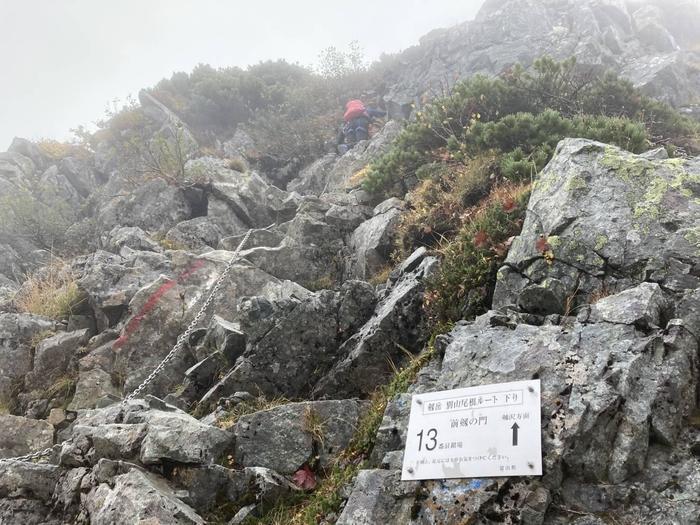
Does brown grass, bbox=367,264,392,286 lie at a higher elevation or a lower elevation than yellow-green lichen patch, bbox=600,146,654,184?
lower

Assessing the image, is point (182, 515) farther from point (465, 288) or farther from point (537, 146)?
point (537, 146)

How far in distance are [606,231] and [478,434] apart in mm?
3054

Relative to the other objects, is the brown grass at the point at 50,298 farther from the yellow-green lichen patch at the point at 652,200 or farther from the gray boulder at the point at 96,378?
the yellow-green lichen patch at the point at 652,200

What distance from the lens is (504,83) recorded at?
12.3m

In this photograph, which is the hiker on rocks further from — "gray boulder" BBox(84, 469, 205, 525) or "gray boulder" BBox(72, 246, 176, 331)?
"gray boulder" BBox(84, 469, 205, 525)

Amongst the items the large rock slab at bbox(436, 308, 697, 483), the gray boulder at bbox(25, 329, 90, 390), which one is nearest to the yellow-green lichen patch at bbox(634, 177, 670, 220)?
the large rock slab at bbox(436, 308, 697, 483)

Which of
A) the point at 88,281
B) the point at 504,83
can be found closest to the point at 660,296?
the point at 504,83

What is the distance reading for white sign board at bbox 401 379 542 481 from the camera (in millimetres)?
3920

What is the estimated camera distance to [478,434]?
4.16 metres

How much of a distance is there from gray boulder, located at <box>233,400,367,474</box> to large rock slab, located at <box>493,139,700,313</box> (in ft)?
7.79

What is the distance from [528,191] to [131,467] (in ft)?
20.7

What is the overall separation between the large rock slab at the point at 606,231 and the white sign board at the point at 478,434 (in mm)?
1650

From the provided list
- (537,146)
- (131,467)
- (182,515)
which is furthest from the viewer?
(537,146)

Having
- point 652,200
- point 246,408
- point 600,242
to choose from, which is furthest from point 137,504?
point 652,200
